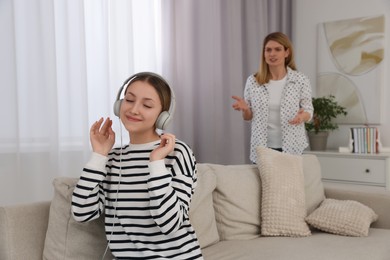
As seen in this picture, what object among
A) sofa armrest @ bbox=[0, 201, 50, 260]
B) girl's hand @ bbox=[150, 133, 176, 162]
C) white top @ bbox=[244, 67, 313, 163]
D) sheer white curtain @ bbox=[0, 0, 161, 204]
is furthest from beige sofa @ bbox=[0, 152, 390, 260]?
sheer white curtain @ bbox=[0, 0, 161, 204]

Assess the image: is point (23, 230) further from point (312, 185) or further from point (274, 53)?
point (274, 53)

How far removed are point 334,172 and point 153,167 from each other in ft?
9.07

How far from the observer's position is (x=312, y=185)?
2.49m

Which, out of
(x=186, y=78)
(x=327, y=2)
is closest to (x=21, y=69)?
(x=186, y=78)

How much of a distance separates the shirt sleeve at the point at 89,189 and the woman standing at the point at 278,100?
4.93ft

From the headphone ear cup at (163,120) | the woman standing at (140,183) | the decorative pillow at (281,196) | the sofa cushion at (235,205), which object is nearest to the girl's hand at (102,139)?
the woman standing at (140,183)

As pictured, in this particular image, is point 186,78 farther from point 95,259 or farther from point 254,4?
point 95,259

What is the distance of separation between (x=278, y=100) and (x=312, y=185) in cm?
61

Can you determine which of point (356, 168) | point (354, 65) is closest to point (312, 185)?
point (356, 168)

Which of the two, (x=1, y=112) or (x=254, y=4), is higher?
(x=254, y=4)

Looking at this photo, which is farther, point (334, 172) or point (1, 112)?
point (334, 172)

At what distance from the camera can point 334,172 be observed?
385 centimetres

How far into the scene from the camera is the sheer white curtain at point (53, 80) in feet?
8.66

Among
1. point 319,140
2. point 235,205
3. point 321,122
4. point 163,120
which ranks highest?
point 163,120
